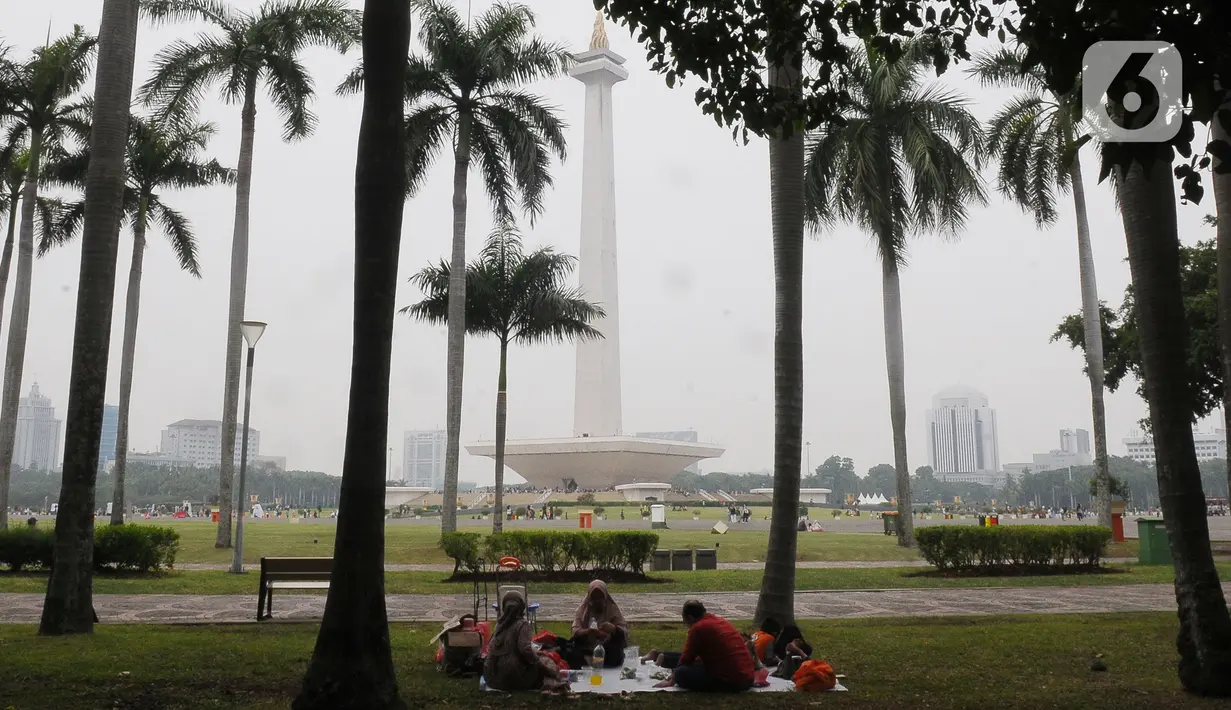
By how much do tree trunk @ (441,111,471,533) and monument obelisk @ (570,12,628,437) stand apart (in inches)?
1725

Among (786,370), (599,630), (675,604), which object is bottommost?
(675,604)

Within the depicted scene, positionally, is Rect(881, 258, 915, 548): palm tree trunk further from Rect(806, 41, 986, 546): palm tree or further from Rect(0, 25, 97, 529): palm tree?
Rect(0, 25, 97, 529): palm tree

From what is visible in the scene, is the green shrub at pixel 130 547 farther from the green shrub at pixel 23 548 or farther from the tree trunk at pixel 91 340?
the tree trunk at pixel 91 340

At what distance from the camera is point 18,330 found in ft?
83.3

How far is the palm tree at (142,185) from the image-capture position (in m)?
24.1

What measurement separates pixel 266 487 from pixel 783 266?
121613 millimetres

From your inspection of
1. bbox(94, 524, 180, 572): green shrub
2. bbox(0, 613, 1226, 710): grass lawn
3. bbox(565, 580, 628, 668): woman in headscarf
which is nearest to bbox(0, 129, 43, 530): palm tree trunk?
bbox(94, 524, 180, 572): green shrub

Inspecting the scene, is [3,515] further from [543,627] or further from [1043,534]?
[1043,534]

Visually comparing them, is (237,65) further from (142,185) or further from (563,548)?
(563,548)

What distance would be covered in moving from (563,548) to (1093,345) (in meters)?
15.0

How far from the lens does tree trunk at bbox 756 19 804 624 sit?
10227mm

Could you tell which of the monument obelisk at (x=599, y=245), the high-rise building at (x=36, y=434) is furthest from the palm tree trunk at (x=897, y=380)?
the high-rise building at (x=36, y=434)

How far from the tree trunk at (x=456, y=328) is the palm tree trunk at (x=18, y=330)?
9.90 metres

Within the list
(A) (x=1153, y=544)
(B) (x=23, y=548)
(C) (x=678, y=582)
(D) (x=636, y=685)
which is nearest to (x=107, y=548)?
(B) (x=23, y=548)
